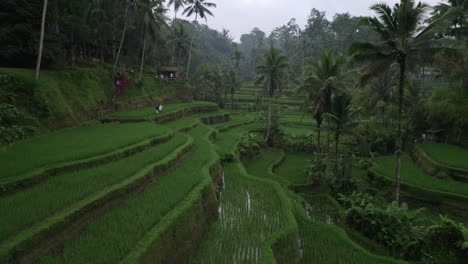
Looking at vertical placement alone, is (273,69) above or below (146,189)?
above

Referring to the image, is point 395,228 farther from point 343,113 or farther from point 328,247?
Answer: point 343,113

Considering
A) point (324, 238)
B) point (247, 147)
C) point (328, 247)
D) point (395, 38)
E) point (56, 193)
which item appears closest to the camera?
point (56, 193)

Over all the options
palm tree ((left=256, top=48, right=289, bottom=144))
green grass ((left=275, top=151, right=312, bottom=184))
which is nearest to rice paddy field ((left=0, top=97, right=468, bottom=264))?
green grass ((left=275, top=151, right=312, bottom=184))

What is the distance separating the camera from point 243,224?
28.1 feet

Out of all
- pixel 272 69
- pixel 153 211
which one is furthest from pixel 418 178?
pixel 272 69

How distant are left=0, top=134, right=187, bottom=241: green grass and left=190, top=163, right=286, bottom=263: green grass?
3469mm

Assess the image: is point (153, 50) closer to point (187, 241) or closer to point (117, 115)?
point (117, 115)

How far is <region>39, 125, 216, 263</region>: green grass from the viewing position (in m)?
5.38

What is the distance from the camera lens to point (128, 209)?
24.1 feet

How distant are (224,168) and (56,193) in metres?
9.15

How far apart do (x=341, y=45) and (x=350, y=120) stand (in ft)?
166

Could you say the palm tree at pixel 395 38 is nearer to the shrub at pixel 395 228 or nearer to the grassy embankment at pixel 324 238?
the shrub at pixel 395 228

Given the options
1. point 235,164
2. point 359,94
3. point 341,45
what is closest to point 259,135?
point 359,94

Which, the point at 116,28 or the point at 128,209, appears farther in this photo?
the point at 116,28
